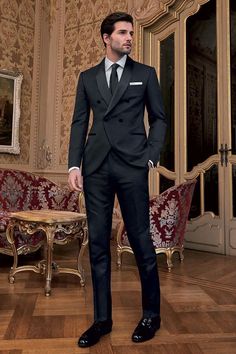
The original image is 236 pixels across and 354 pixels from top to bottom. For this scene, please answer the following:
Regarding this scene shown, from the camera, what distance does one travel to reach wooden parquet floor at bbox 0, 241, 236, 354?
1622 millimetres

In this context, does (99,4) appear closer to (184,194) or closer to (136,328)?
(184,194)

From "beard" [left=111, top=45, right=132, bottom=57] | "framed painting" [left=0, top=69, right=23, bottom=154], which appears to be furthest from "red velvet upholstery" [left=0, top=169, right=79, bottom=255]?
"beard" [left=111, top=45, right=132, bottom=57]

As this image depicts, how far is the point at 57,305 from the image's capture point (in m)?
2.21

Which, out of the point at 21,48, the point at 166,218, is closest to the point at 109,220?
the point at 166,218

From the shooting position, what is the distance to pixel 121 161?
163cm

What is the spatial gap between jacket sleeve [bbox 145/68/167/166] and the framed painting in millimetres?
3593

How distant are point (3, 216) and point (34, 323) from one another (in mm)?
1445

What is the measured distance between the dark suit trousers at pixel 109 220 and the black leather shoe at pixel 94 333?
0.10 feet

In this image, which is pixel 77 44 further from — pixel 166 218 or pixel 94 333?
pixel 94 333

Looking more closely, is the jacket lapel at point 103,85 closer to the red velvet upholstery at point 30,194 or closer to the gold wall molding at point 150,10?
the red velvet upholstery at point 30,194

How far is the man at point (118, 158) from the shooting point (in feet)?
5.34

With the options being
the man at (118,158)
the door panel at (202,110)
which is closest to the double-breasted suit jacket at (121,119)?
the man at (118,158)

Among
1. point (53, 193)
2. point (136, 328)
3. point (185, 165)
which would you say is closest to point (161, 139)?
point (136, 328)

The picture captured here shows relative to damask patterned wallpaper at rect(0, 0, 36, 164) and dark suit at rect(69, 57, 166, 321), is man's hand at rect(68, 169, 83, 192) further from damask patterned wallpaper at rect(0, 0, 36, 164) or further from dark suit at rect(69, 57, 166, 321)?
damask patterned wallpaper at rect(0, 0, 36, 164)
